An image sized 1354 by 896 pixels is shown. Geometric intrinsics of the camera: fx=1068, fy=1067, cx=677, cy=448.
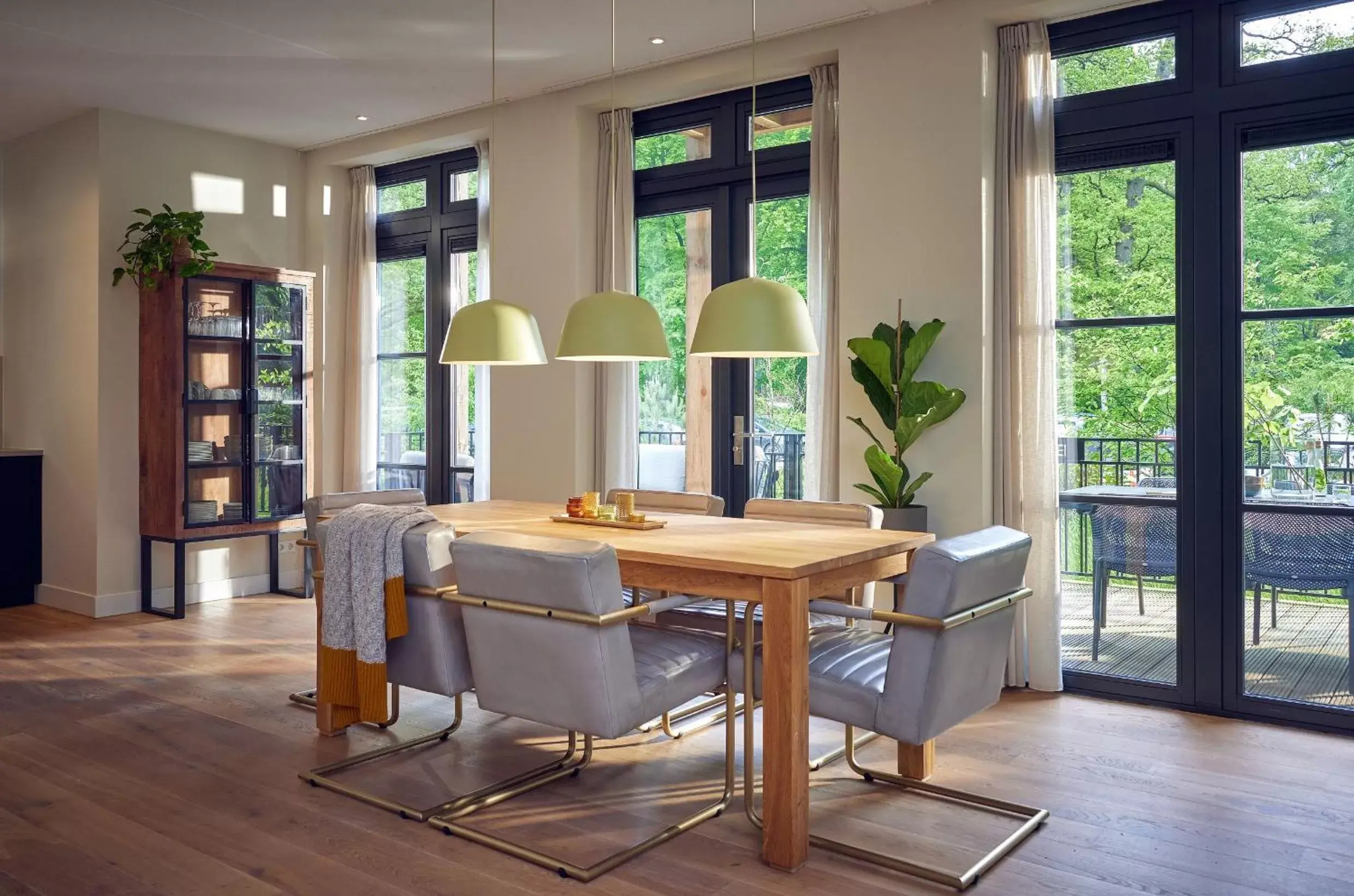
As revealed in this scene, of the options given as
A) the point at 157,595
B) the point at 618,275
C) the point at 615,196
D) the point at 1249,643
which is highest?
the point at 615,196

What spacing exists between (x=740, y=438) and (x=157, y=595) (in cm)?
380

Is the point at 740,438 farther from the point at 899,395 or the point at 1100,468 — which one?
the point at 1100,468

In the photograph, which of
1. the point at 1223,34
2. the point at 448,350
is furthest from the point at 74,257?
the point at 1223,34

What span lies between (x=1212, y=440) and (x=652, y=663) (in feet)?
8.50

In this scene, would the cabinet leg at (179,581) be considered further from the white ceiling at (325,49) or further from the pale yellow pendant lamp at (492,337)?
the pale yellow pendant lamp at (492,337)

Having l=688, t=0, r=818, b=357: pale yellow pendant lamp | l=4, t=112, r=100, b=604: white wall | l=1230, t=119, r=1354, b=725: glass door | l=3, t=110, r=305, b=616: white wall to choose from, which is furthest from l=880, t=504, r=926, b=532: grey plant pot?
l=4, t=112, r=100, b=604: white wall

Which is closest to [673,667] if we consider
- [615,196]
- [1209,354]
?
[1209,354]

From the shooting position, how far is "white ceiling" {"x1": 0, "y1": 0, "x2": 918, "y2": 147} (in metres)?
4.77

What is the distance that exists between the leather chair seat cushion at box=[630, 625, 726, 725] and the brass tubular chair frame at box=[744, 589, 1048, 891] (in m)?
0.12

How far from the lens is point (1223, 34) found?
4238 millimetres

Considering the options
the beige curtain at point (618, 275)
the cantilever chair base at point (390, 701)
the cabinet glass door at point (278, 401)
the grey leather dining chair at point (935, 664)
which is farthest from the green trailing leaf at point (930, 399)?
the cabinet glass door at point (278, 401)

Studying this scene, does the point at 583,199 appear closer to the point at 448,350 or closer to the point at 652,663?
the point at 448,350

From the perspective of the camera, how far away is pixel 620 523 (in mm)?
3938

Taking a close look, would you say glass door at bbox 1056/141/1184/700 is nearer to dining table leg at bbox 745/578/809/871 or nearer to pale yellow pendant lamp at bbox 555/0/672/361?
pale yellow pendant lamp at bbox 555/0/672/361
